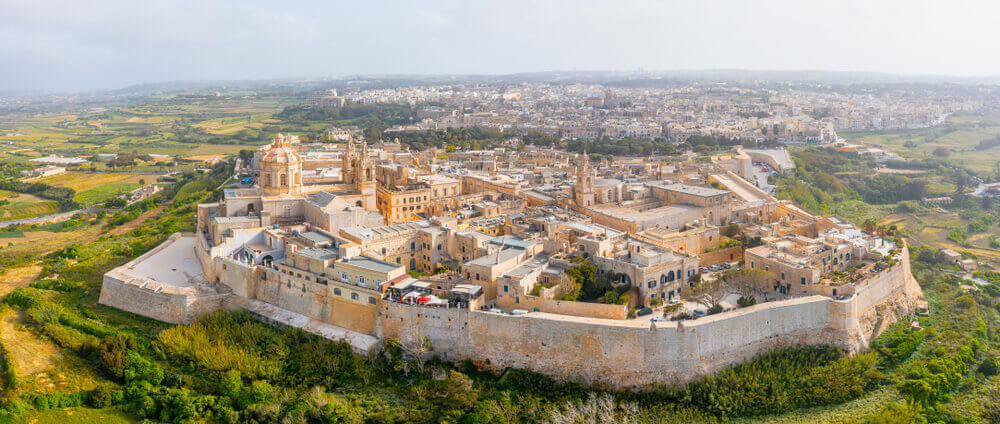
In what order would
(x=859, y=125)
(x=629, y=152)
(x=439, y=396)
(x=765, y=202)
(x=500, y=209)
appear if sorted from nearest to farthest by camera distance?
(x=439, y=396)
(x=500, y=209)
(x=765, y=202)
(x=629, y=152)
(x=859, y=125)

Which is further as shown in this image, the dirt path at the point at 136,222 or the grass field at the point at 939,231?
the dirt path at the point at 136,222

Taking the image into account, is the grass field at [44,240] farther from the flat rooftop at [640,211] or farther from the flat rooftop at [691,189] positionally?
the flat rooftop at [691,189]

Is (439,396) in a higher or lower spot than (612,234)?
lower

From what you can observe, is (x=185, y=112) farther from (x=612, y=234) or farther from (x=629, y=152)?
(x=612, y=234)

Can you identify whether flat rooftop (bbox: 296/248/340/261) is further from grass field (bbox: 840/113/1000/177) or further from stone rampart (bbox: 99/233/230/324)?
grass field (bbox: 840/113/1000/177)

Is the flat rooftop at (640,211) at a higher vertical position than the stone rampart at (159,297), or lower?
higher

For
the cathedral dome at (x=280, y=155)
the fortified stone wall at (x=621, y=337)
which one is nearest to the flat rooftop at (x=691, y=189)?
the fortified stone wall at (x=621, y=337)

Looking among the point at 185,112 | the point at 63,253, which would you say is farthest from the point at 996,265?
the point at 185,112
